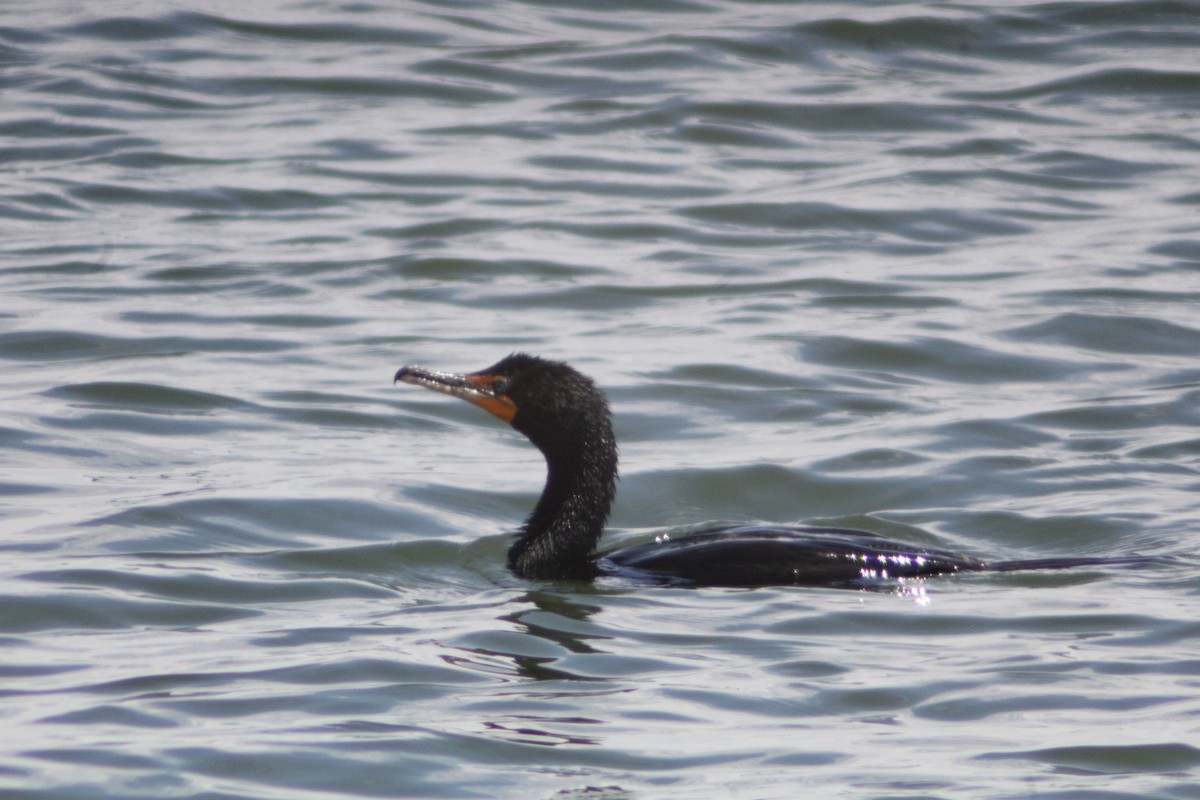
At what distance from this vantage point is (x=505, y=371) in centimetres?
768

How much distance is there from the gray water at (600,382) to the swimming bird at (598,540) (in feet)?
0.61

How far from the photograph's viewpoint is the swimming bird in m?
→ 6.88

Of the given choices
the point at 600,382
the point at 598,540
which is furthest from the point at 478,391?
the point at 600,382

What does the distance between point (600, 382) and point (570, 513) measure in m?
2.87

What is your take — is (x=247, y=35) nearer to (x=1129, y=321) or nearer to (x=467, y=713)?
(x=1129, y=321)

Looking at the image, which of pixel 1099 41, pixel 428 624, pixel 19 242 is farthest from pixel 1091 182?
pixel 428 624

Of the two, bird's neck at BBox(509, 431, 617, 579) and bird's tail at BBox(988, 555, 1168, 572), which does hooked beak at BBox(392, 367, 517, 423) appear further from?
bird's tail at BBox(988, 555, 1168, 572)

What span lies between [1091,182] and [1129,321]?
3.93 meters

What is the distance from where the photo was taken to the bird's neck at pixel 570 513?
739 centimetres

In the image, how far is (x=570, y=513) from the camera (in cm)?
751

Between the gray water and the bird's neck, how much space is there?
19cm

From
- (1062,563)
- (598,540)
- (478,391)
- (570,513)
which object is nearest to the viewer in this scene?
(1062,563)

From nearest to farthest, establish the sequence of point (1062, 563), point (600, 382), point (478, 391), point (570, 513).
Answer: point (1062, 563)
point (570, 513)
point (478, 391)
point (600, 382)

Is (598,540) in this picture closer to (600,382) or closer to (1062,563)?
(1062,563)
